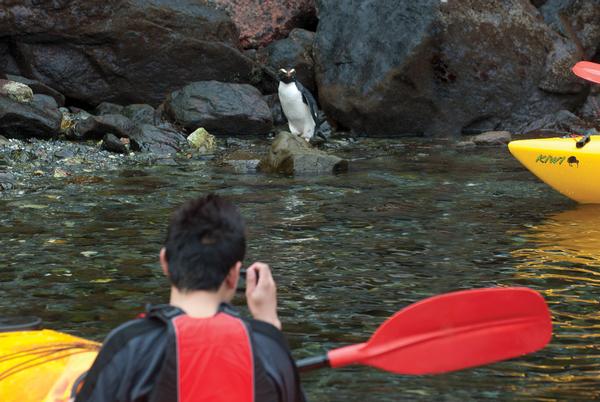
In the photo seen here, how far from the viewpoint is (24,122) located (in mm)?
9734

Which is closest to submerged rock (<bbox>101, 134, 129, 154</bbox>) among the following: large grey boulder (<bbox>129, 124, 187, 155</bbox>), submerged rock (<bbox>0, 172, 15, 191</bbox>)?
large grey boulder (<bbox>129, 124, 187, 155</bbox>)

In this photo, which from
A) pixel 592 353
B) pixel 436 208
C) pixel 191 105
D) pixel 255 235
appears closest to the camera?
pixel 592 353

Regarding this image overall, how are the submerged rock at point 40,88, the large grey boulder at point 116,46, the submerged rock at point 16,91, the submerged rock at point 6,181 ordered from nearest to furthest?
the submerged rock at point 6,181
the submerged rock at point 16,91
the submerged rock at point 40,88
the large grey boulder at point 116,46

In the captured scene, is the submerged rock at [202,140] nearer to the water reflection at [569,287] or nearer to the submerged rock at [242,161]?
the submerged rock at [242,161]

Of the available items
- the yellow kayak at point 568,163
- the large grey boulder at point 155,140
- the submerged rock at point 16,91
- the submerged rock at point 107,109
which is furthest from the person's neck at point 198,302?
the submerged rock at point 107,109

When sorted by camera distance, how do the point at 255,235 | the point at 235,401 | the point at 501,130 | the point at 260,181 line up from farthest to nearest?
the point at 501,130 → the point at 260,181 → the point at 255,235 → the point at 235,401

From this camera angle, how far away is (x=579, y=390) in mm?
3367

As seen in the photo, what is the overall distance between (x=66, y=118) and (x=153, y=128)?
3.12 ft

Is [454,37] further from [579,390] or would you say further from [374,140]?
[579,390]

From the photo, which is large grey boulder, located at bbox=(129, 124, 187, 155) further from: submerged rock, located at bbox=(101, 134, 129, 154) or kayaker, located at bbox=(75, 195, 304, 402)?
kayaker, located at bbox=(75, 195, 304, 402)

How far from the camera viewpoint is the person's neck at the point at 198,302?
212cm

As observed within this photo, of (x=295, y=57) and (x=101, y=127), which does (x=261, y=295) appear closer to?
(x=101, y=127)

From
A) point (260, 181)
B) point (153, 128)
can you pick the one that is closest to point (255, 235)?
point (260, 181)

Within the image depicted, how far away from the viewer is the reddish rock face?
44.2 feet
